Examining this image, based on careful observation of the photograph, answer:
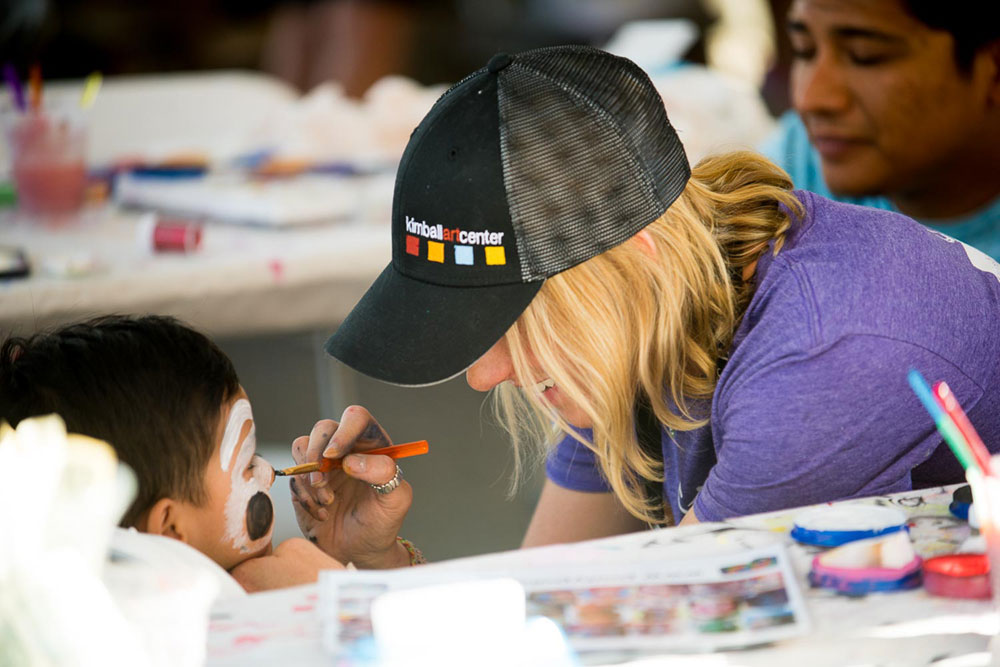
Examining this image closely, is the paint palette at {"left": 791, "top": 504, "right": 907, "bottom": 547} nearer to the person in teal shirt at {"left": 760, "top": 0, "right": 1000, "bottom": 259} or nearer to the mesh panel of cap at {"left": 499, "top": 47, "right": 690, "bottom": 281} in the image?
the mesh panel of cap at {"left": 499, "top": 47, "right": 690, "bottom": 281}

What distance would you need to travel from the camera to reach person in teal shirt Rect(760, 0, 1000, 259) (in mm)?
1701

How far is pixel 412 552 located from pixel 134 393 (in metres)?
0.40

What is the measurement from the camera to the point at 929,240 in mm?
1062

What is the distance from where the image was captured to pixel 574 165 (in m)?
0.92

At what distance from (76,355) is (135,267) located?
0.71 m

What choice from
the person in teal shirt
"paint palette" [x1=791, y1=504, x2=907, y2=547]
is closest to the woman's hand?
"paint palette" [x1=791, y1=504, x2=907, y2=547]

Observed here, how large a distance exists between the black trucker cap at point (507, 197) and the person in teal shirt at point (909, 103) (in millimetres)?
895

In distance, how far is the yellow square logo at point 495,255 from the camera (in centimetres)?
92

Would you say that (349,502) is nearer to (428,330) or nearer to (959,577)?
(428,330)

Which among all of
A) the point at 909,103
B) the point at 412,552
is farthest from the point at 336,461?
the point at 909,103

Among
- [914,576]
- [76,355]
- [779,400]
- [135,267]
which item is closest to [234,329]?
[135,267]

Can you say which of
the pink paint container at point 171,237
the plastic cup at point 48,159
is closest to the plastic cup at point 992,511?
the pink paint container at point 171,237

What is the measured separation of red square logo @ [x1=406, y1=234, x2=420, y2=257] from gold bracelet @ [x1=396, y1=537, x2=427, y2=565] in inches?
17.9

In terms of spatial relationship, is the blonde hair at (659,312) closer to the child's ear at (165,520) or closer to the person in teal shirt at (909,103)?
the child's ear at (165,520)
